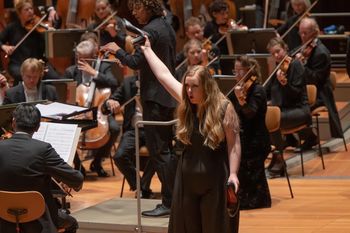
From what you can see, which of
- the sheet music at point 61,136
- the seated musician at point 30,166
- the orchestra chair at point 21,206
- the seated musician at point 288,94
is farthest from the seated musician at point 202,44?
the orchestra chair at point 21,206

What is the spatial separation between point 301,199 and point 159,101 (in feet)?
5.76

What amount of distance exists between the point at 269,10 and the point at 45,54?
115 inches

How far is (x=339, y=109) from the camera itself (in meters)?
10.4

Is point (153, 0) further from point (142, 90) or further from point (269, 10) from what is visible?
point (269, 10)

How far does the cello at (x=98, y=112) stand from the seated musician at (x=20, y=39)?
3.85 ft

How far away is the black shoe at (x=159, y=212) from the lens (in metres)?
6.66

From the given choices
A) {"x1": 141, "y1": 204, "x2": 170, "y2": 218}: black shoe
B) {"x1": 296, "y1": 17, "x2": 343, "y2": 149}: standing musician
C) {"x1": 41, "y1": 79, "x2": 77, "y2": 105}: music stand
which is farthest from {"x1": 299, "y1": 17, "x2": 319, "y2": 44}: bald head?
{"x1": 141, "y1": 204, "x2": 170, "y2": 218}: black shoe

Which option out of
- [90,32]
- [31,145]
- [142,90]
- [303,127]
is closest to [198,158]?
[31,145]

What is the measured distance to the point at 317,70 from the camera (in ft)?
30.3

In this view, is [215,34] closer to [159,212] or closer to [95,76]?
[95,76]

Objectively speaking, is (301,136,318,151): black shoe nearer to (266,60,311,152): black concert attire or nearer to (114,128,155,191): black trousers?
(266,60,311,152): black concert attire

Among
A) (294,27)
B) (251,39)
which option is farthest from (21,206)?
(294,27)

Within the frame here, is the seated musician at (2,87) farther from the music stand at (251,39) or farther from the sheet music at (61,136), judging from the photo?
the music stand at (251,39)

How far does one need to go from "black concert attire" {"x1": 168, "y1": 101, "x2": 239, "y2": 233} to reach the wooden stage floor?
125 cm
